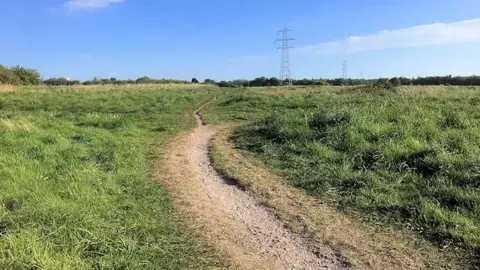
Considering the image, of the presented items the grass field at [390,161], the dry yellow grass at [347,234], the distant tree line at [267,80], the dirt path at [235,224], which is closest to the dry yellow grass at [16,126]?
the dirt path at [235,224]

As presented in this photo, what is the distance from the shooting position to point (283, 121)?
43.7ft

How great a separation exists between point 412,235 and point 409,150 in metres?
3.71

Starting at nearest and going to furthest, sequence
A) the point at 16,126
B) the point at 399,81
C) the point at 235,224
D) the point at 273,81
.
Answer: the point at 235,224 → the point at 16,126 → the point at 399,81 → the point at 273,81

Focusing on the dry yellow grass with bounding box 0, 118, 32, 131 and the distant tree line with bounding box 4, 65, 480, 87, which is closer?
the dry yellow grass with bounding box 0, 118, 32, 131

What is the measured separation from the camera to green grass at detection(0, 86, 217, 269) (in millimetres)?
4336

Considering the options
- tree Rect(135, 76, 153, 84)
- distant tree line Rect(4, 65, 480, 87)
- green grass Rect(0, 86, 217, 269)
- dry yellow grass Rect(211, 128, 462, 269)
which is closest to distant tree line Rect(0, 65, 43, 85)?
distant tree line Rect(4, 65, 480, 87)

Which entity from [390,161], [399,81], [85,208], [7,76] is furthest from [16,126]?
[399,81]

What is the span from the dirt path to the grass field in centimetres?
129

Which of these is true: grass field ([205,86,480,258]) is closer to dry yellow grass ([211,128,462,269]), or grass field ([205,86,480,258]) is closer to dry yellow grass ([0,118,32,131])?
dry yellow grass ([211,128,462,269])

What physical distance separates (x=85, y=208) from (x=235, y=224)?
2013mm

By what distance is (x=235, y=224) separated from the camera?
19.3 ft

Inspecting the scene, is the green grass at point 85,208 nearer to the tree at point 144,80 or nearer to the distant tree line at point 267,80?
the distant tree line at point 267,80

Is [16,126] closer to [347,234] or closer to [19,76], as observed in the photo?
[347,234]

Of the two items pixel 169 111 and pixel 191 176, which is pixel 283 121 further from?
pixel 169 111
